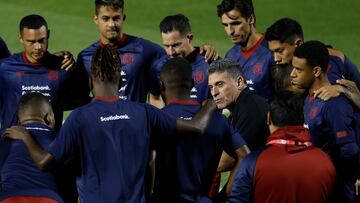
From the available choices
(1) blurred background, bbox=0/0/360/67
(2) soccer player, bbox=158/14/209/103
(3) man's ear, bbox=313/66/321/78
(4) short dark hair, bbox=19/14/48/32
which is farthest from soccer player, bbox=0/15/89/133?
(1) blurred background, bbox=0/0/360/67

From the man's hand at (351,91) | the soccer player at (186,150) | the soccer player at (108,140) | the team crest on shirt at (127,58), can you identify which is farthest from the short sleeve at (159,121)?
the team crest on shirt at (127,58)

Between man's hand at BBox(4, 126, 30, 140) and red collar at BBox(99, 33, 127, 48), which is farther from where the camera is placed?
red collar at BBox(99, 33, 127, 48)

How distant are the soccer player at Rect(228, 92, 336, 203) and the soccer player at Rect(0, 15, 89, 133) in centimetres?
313

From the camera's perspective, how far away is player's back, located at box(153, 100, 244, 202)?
647 cm

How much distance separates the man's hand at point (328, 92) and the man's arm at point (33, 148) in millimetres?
2170


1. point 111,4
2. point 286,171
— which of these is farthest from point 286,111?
point 111,4

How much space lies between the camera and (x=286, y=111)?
5.85 metres

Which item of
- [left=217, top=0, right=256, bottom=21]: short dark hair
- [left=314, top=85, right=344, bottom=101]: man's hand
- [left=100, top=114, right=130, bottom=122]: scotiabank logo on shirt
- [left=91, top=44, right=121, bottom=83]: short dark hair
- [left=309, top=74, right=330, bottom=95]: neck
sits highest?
[left=217, top=0, right=256, bottom=21]: short dark hair

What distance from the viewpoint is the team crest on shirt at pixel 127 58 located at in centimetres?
859

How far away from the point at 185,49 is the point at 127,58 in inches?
22.9

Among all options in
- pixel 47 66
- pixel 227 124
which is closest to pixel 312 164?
pixel 227 124

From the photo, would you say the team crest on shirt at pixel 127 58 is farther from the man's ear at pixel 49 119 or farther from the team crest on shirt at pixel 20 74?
the man's ear at pixel 49 119

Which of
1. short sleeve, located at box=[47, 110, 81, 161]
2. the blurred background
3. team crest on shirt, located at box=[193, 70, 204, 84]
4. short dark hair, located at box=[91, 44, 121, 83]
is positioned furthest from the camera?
the blurred background

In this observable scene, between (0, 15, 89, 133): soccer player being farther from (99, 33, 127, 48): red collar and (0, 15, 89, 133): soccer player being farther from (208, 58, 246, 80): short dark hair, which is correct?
(208, 58, 246, 80): short dark hair
